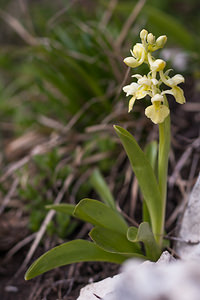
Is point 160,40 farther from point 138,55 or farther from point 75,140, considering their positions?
point 75,140

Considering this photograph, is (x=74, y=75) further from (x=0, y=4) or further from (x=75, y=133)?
(x=0, y=4)

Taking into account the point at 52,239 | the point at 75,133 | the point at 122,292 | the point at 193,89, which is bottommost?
the point at 52,239

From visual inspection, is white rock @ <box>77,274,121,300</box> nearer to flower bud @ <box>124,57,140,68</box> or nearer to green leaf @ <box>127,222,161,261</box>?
green leaf @ <box>127,222,161,261</box>

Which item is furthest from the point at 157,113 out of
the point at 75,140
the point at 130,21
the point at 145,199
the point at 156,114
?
the point at 130,21

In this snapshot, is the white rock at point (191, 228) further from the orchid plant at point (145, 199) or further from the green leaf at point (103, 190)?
the green leaf at point (103, 190)

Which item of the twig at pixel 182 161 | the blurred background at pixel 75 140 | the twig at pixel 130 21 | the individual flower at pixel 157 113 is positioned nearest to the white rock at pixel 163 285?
the individual flower at pixel 157 113

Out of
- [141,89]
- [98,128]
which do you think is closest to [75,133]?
[98,128]
